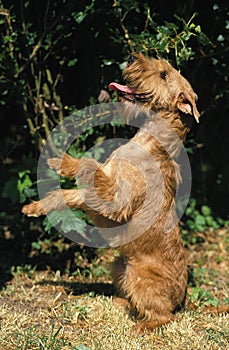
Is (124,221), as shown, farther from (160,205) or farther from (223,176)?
(223,176)

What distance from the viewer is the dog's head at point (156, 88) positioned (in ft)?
13.8

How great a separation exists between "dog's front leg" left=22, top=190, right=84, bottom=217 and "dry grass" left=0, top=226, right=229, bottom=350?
2.66ft

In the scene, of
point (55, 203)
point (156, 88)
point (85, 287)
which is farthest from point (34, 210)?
point (156, 88)

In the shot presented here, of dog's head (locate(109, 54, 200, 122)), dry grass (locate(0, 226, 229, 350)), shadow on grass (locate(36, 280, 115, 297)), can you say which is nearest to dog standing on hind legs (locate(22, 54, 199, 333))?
dog's head (locate(109, 54, 200, 122))

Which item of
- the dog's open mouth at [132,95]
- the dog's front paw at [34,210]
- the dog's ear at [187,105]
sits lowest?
the dog's front paw at [34,210]

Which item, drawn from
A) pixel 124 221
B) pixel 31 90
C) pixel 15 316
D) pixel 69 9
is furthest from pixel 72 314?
pixel 69 9

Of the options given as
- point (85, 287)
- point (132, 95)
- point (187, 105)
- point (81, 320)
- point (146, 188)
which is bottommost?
point (85, 287)

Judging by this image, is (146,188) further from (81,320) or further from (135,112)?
(81,320)

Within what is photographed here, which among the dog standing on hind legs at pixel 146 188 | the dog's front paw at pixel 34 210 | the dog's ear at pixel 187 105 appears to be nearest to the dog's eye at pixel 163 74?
the dog standing on hind legs at pixel 146 188

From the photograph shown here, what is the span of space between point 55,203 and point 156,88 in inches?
44.3

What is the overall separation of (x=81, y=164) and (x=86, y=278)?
1.60m

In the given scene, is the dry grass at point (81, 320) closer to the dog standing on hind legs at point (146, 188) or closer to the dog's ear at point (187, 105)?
the dog standing on hind legs at point (146, 188)

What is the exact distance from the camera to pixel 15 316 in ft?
14.6

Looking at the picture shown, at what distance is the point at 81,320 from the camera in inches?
178
